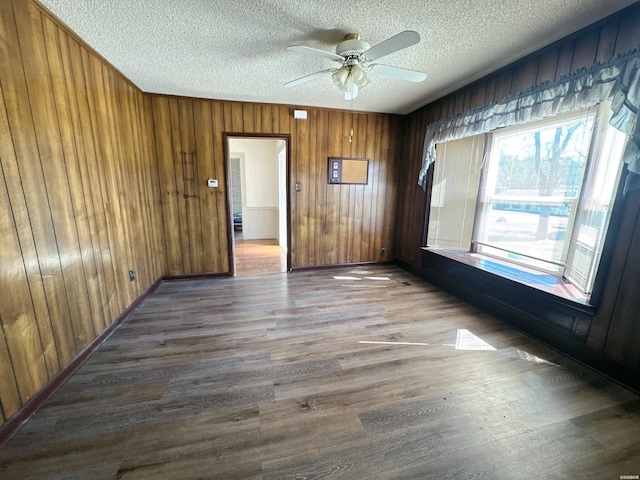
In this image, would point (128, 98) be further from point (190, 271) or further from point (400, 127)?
point (400, 127)

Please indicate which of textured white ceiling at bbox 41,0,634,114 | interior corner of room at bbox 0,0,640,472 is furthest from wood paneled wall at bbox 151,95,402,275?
textured white ceiling at bbox 41,0,634,114

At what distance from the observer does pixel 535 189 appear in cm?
248

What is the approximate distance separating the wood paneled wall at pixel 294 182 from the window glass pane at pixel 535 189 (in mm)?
1646

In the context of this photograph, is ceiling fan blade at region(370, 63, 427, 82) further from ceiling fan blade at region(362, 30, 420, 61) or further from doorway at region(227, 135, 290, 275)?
doorway at region(227, 135, 290, 275)

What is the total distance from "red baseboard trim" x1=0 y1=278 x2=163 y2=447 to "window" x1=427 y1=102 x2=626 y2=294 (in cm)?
379

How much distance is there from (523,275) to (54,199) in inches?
152

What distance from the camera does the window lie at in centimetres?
195

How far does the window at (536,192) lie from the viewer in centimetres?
195

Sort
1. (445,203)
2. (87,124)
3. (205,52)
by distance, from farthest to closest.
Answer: (445,203)
(205,52)
(87,124)

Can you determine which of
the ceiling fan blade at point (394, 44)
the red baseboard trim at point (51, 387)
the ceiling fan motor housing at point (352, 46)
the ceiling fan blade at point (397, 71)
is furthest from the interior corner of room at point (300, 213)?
the ceiling fan motor housing at point (352, 46)

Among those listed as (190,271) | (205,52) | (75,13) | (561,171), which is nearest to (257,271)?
(190,271)

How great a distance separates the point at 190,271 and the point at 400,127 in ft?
13.0

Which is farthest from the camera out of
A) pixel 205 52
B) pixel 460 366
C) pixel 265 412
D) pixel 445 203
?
pixel 445 203

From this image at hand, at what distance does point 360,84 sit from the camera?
2143mm
